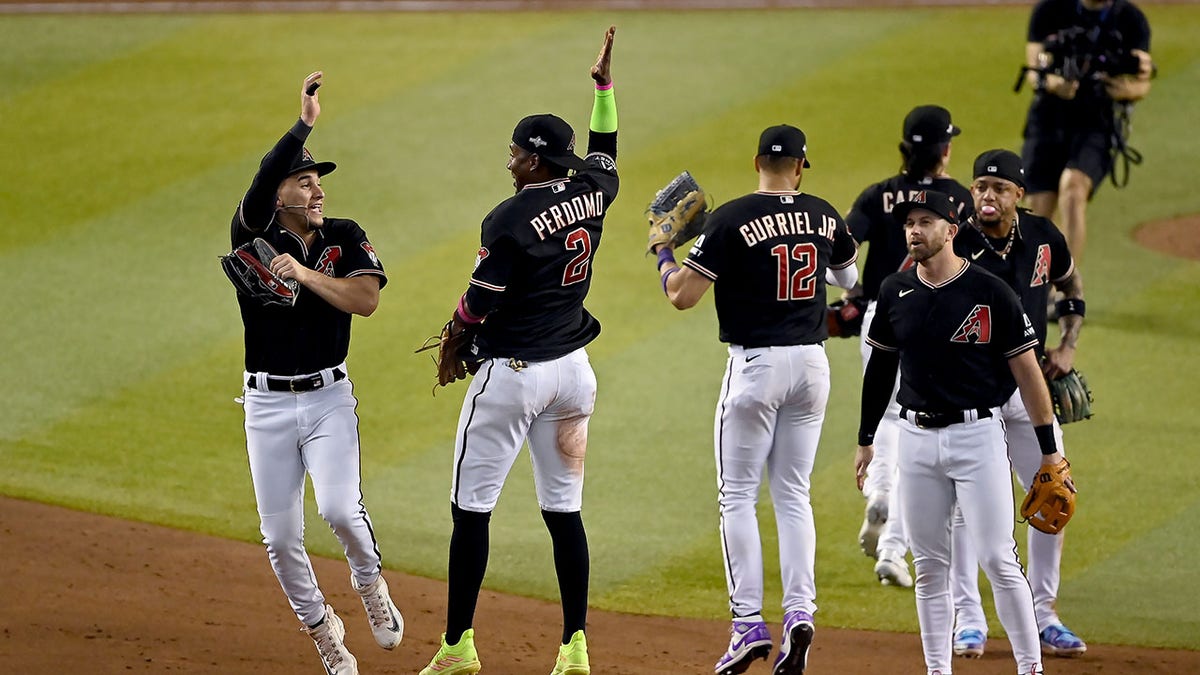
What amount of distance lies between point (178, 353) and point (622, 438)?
3234mm

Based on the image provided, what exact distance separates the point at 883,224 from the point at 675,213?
1.48 meters

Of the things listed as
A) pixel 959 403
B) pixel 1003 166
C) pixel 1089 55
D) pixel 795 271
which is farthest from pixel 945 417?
pixel 1089 55

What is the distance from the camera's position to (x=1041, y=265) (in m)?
6.66

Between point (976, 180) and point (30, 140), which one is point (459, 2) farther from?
point (976, 180)

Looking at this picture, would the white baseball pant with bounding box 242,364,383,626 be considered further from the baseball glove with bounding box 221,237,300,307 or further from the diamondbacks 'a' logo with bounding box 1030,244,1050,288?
the diamondbacks 'a' logo with bounding box 1030,244,1050,288

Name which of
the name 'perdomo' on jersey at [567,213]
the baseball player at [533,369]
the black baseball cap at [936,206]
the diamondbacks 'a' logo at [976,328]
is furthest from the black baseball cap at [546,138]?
the diamondbacks 'a' logo at [976,328]

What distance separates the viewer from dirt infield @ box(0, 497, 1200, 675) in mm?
6426

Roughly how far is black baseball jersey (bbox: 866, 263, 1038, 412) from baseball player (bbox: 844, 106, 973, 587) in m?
1.26

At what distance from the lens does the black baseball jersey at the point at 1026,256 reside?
659cm

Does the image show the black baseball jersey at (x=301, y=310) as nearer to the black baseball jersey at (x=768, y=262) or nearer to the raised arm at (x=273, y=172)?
the raised arm at (x=273, y=172)

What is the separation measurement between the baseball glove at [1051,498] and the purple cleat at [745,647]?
111 centimetres

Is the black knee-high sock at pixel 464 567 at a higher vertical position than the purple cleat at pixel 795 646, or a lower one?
higher

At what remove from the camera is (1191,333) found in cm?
1103

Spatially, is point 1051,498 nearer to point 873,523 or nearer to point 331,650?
point 873,523
